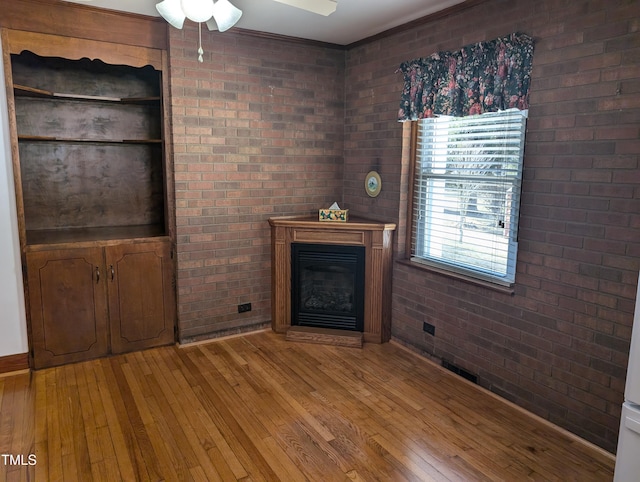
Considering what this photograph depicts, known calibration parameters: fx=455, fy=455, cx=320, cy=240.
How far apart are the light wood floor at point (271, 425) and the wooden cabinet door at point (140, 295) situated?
18 centimetres

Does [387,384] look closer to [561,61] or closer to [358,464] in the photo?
[358,464]

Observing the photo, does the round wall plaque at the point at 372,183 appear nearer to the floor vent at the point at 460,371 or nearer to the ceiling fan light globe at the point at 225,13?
the floor vent at the point at 460,371

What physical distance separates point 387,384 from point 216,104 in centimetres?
256

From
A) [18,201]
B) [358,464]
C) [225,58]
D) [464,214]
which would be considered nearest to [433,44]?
[464,214]

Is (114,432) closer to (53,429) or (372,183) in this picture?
(53,429)

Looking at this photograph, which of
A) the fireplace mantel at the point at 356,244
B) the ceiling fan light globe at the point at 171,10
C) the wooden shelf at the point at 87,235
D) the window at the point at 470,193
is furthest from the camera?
the fireplace mantel at the point at 356,244

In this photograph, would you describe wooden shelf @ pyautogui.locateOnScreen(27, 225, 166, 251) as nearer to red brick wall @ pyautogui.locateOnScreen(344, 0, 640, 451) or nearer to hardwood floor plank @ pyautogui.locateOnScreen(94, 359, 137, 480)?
hardwood floor plank @ pyautogui.locateOnScreen(94, 359, 137, 480)

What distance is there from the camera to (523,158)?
9.09 feet

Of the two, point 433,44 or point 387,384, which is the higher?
point 433,44

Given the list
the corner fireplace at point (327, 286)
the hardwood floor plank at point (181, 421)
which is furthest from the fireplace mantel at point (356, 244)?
the hardwood floor plank at point (181, 421)

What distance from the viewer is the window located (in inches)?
115

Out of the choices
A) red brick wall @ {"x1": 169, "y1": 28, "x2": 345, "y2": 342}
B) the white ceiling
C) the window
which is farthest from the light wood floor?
the white ceiling

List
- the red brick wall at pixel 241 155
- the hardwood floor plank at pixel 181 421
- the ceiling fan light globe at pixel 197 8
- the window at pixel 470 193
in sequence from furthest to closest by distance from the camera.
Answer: the red brick wall at pixel 241 155, the window at pixel 470 193, the hardwood floor plank at pixel 181 421, the ceiling fan light globe at pixel 197 8

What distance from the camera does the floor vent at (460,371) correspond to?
3213 millimetres
